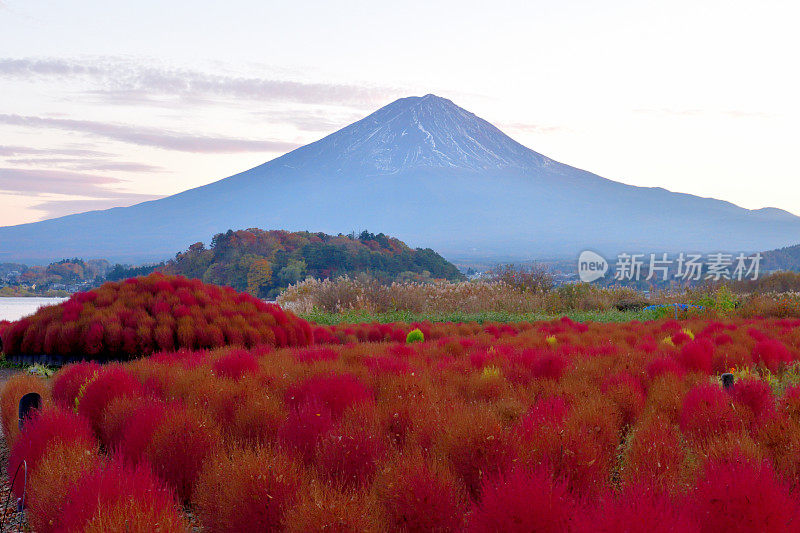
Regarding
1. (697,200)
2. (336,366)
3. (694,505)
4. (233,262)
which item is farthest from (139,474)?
(697,200)

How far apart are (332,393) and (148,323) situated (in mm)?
4120

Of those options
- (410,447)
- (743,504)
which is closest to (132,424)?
(410,447)

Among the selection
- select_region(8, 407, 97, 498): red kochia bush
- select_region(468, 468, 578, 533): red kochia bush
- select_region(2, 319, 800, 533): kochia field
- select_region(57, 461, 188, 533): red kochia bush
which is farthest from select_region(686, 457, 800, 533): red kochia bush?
select_region(8, 407, 97, 498): red kochia bush

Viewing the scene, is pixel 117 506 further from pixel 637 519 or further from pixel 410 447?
pixel 637 519

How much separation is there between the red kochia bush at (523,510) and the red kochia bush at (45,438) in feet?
6.52

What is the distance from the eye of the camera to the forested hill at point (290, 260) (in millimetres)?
24062

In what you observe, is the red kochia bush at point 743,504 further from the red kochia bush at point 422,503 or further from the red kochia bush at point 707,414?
the red kochia bush at point 707,414

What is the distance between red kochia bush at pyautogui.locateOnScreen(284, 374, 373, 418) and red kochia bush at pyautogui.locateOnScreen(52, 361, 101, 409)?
1.51 m

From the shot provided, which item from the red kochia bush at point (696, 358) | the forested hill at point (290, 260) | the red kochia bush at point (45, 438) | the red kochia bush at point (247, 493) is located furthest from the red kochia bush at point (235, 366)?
the forested hill at point (290, 260)

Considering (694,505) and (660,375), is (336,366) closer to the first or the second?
(660,375)

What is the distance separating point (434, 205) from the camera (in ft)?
448

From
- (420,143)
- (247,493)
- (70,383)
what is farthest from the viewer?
(420,143)

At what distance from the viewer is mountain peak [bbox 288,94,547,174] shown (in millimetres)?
150250

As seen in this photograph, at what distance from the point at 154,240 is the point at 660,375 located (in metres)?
119
